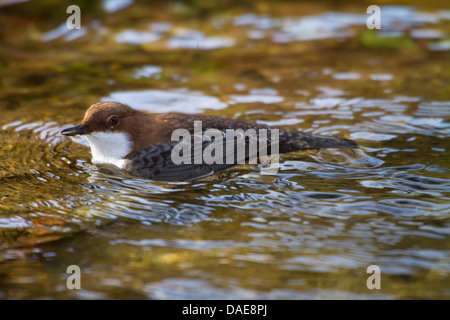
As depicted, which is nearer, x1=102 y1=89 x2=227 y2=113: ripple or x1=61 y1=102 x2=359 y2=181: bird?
x1=61 y1=102 x2=359 y2=181: bird

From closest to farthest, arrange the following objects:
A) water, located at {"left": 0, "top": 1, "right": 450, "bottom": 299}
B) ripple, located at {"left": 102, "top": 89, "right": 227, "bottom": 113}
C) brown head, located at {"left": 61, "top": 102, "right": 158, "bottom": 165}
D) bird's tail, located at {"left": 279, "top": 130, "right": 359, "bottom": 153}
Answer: water, located at {"left": 0, "top": 1, "right": 450, "bottom": 299} < brown head, located at {"left": 61, "top": 102, "right": 158, "bottom": 165} < bird's tail, located at {"left": 279, "top": 130, "right": 359, "bottom": 153} < ripple, located at {"left": 102, "top": 89, "right": 227, "bottom": 113}

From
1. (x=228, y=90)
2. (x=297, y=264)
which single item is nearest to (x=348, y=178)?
(x=297, y=264)

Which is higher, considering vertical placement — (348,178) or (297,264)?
(348,178)

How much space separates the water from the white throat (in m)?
0.12

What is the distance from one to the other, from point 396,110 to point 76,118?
342cm

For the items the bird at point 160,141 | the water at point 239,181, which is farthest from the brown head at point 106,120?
the water at point 239,181

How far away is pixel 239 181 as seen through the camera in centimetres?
475

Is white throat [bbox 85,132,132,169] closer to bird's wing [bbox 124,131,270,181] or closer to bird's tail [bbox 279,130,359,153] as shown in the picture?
bird's wing [bbox 124,131,270,181]

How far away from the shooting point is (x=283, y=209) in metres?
4.29

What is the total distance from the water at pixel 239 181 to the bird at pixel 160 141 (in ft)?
0.43

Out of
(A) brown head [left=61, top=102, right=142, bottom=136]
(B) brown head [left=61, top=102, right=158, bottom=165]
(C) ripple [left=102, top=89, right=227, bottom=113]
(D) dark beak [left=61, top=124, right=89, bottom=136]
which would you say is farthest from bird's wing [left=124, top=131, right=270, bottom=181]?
(C) ripple [left=102, top=89, right=227, bottom=113]

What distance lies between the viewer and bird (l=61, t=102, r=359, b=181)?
4.82 meters

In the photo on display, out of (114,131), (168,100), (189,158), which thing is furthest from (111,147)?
(168,100)
